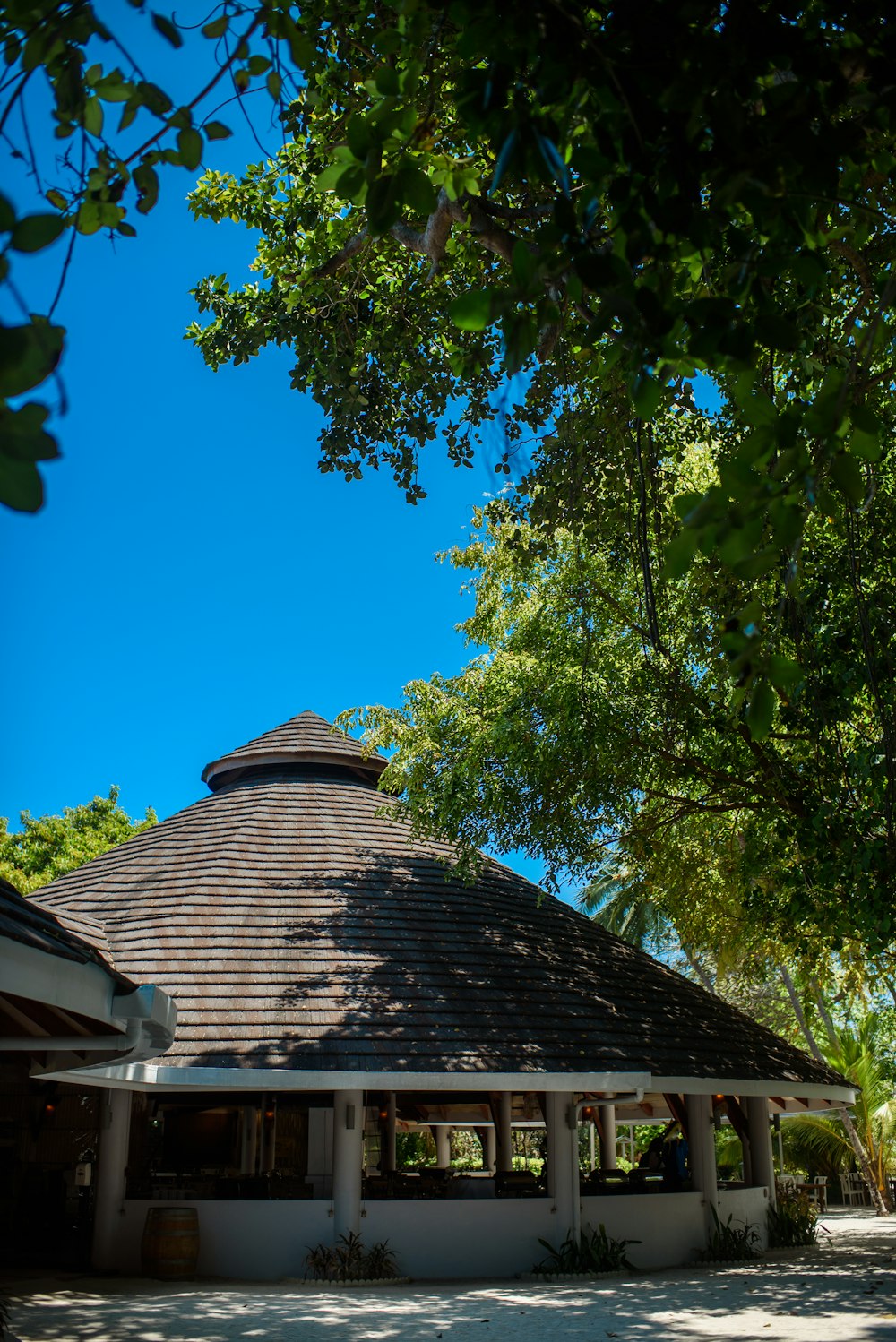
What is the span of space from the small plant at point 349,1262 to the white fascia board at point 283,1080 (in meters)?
1.80

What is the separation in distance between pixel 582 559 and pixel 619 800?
2.96 m

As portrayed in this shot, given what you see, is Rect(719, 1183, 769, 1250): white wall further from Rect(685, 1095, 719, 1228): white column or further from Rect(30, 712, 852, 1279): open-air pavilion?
Rect(685, 1095, 719, 1228): white column

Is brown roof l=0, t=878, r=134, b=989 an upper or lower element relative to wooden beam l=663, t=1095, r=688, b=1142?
→ upper

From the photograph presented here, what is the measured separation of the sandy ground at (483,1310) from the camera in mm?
8273

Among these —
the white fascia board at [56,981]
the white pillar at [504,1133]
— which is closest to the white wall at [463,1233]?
the white pillar at [504,1133]

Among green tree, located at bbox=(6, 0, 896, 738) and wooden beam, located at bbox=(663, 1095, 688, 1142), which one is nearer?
green tree, located at bbox=(6, 0, 896, 738)

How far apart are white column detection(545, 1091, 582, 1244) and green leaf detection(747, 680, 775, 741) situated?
38.0 ft

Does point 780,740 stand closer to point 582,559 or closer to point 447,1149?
point 582,559

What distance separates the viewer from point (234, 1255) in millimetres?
12180

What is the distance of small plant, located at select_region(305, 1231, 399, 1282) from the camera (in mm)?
11781

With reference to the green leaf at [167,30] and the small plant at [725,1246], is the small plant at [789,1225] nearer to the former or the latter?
the small plant at [725,1246]

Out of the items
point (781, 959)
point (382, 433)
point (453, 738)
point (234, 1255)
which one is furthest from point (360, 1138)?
point (781, 959)

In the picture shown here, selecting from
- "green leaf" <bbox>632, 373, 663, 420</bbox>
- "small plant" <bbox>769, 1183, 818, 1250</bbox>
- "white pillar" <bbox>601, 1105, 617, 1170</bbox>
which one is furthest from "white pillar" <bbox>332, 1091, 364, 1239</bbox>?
"green leaf" <bbox>632, 373, 663, 420</bbox>

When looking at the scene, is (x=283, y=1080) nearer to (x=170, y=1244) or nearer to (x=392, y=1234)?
(x=170, y=1244)
